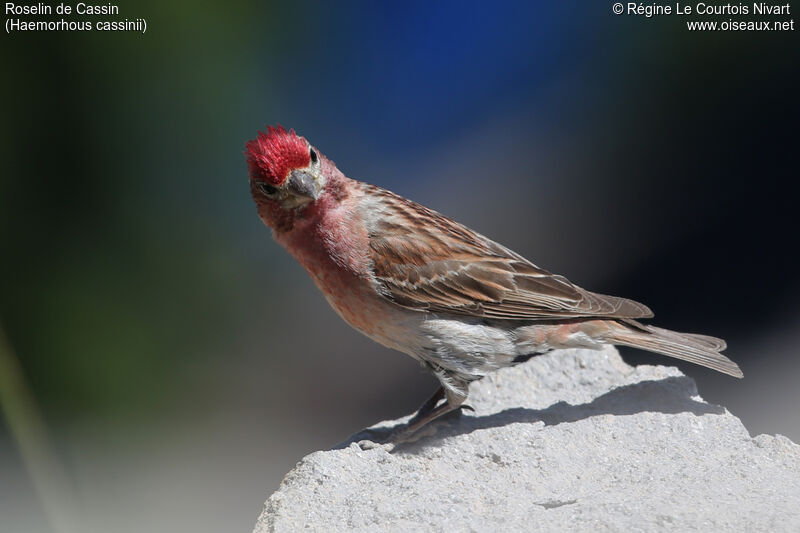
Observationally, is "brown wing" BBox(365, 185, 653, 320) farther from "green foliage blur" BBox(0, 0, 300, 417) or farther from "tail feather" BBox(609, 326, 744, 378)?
"green foliage blur" BBox(0, 0, 300, 417)

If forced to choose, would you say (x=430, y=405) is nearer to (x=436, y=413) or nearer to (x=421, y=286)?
(x=436, y=413)

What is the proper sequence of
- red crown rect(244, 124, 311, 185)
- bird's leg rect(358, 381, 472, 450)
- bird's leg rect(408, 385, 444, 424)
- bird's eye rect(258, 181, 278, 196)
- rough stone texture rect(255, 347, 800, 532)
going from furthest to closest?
bird's leg rect(408, 385, 444, 424) < bird's leg rect(358, 381, 472, 450) < bird's eye rect(258, 181, 278, 196) < red crown rect(244, 124, 311, 185) < rough stone texture rect(255, 347, 800, 532)

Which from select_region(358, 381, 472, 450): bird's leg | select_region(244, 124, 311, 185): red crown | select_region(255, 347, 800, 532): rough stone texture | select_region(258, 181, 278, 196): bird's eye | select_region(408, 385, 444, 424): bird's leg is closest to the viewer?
select_region(255, 347, 800, 532): rough stone texture

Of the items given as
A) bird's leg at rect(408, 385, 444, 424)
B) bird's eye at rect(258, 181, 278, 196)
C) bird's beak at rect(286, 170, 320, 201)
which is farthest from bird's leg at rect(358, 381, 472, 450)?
bird's eye at rect(258, 181, 278, 196)

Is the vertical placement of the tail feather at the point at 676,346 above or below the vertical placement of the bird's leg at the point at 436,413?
above

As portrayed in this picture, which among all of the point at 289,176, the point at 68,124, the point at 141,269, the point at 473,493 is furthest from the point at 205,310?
the point at 473,493

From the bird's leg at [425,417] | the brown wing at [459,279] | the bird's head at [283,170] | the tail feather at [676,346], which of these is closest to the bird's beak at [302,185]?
the bird's head at [283,170]

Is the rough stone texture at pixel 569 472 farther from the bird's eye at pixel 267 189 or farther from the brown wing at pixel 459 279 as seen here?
the bird's eye at pixel 267 189
